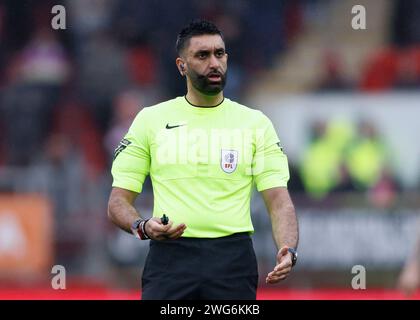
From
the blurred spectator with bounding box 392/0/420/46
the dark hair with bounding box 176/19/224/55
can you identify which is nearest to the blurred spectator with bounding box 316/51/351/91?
the blurred spectator with bounding box 392/0/420/46

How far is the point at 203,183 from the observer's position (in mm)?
6527

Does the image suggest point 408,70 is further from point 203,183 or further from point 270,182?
point 203,183

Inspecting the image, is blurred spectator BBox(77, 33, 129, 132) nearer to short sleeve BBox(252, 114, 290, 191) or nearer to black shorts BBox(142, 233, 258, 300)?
short sleeve BBox(252, 114, 290, 191)

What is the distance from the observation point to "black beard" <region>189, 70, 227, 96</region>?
21.9 ft

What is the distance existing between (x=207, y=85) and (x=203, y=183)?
54 centimetres

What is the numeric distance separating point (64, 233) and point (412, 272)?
165 inches

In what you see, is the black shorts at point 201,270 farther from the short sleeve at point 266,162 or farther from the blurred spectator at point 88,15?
the blurred spectator at point 88,15

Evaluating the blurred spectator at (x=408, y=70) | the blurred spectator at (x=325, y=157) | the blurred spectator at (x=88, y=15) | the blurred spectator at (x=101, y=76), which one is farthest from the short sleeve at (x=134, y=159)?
the blurred spectator at (x=88, y=15)

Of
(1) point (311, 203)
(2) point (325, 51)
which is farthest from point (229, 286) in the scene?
(2) point (325, 51)

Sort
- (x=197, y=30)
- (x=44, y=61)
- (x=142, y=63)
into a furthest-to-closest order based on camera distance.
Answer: (x=142, y=63)
(x=44, y=61)
(x=197, y=30)

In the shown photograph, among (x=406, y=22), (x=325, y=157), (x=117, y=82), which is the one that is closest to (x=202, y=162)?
(x=325, y=157)

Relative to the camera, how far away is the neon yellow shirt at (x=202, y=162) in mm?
6496

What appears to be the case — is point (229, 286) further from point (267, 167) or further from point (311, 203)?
point (311, 203)

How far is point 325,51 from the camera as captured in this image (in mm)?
17156
